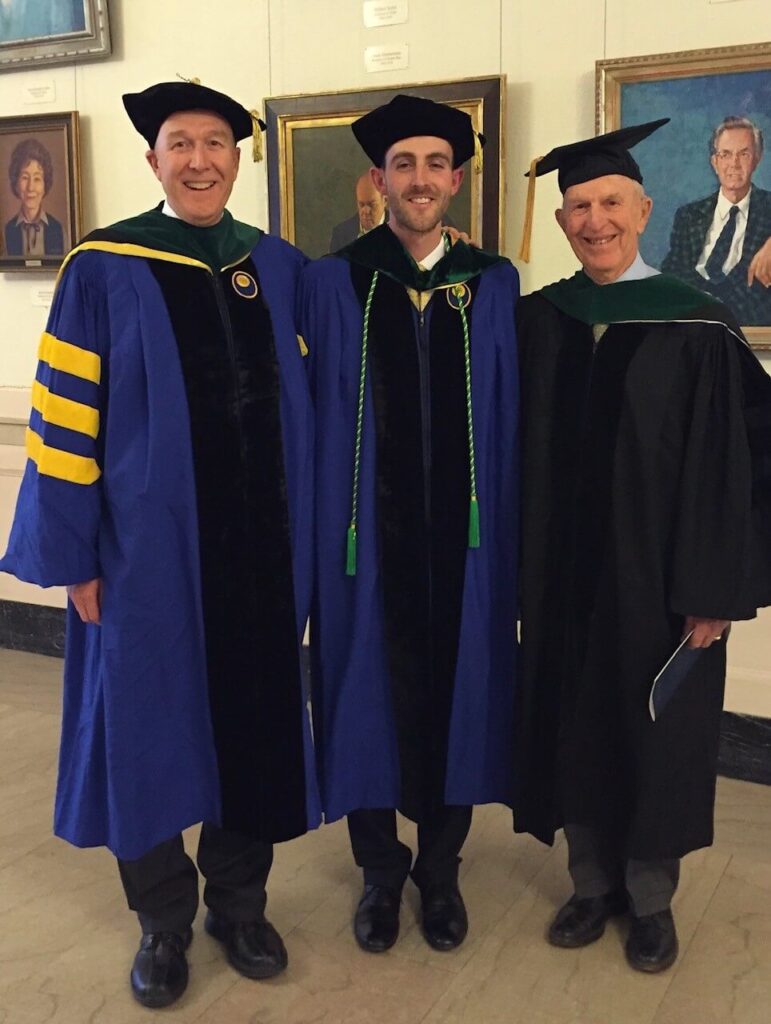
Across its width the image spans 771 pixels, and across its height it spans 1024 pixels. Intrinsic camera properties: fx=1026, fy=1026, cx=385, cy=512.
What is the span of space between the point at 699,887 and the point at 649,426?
1478 mm

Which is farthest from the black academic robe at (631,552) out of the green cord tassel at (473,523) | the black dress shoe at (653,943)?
the black dress shoe at (653,943)

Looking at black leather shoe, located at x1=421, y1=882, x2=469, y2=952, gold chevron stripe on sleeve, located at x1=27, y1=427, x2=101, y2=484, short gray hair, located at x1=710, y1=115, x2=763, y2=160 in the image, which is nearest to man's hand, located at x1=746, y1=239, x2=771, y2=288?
short gray hair, located at x1=710, y1=115, x2=763, y2=160

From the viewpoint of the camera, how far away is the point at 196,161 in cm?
232

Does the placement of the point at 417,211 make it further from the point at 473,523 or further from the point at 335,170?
the point at 335,170

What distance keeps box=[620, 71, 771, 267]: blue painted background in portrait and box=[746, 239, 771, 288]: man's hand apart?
0.66 feet

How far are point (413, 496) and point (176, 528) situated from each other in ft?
1.90

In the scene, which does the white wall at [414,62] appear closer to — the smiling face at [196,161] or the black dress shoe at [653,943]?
the black dress shoe at [653,943]

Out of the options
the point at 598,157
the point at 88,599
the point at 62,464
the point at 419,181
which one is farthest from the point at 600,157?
the point at 88,599

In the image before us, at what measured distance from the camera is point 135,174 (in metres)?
4.59

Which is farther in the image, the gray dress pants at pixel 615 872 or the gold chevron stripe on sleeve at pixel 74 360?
the gray dress pants at pixel 615 872

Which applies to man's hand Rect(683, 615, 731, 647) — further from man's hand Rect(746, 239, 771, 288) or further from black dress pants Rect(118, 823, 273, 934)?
man's hand Rect(746, 239, 771, 288)

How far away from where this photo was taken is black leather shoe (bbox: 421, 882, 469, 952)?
2.68m

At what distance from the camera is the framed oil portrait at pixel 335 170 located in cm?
374

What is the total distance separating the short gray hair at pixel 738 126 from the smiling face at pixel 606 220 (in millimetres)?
1142
